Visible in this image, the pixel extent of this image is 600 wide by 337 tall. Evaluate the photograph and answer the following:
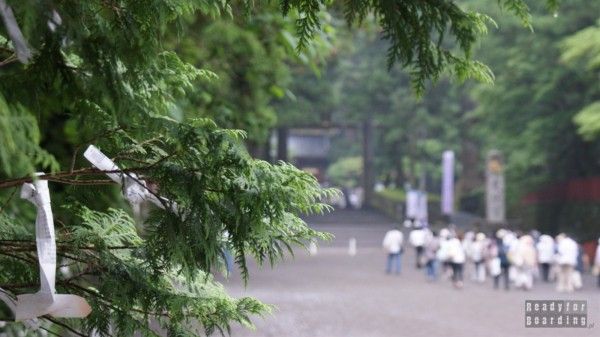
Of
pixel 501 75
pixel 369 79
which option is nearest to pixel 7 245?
pixel 501 75

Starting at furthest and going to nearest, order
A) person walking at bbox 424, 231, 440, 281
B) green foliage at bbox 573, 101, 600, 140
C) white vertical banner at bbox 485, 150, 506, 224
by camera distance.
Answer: white vertical banner at bbox 485, 150, 506, 224
green foliage at bbox 573, 101, 600, 140
person walking at bbox 424, 231, 440, 281

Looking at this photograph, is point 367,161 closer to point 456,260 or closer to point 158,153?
point 456,260

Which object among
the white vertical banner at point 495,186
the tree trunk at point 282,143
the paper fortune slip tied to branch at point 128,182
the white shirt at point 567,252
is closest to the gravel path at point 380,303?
the white shirt at point 567,252

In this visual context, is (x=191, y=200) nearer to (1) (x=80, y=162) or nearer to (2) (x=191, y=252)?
(2) (x=191, y=252)

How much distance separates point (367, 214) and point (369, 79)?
11711mm

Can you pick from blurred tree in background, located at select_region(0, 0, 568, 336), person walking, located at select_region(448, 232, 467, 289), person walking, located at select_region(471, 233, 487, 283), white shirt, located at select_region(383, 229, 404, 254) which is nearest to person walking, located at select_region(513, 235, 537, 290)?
person walking, located at select_region(448, 232, 467, 289)

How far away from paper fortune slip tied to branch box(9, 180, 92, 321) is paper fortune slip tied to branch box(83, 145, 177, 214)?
Result: 21cm

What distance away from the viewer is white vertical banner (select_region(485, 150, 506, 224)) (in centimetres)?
4466

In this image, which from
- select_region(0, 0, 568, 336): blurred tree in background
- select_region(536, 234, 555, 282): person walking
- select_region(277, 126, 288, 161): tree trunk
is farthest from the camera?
select_region(277, 126, 288, 161): tree trunk

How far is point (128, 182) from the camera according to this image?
4164 millimetres

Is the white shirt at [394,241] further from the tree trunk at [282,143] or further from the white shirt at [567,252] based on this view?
the tree trunk at [282,143]

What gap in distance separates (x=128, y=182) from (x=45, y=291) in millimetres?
499

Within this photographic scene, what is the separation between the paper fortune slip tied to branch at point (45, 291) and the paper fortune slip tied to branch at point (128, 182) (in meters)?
0.21

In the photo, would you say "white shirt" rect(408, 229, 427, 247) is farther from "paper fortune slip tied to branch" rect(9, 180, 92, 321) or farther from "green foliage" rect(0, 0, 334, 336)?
"paper fortune slip tied to branch" rect(9, 180, 92, 321)
